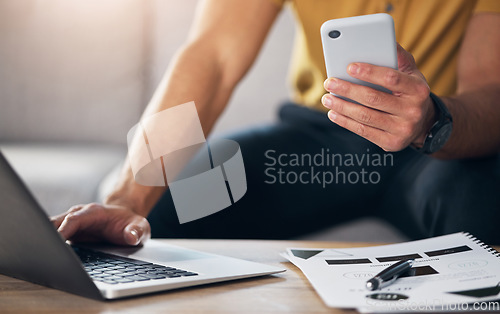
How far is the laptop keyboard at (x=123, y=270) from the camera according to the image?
50 cm

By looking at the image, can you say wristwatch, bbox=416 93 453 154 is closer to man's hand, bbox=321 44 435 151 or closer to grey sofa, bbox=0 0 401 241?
man's hand, bbox=321 44 435 151

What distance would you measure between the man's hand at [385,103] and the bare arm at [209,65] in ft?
1.15

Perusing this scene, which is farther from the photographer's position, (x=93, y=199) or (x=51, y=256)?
(x=93, y=199)

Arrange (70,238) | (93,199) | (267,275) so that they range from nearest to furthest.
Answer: (267,275)
(70,238)
(93,199)

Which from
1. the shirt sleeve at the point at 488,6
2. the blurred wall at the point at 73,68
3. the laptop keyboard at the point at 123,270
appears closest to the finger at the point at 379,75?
the laptop keyboard at the point at 123,270

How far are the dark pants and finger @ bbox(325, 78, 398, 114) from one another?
36cm

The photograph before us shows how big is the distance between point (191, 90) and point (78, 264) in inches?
23.9

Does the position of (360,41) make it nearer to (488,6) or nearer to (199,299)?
(199,299)

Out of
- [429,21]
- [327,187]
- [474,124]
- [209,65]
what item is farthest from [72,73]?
A: [474,124]

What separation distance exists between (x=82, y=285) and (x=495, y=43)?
866 millimetres

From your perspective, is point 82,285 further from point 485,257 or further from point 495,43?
point 495,43

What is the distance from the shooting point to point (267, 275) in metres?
0.56

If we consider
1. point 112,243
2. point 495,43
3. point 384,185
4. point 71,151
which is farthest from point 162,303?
point 71,151

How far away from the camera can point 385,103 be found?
646 millimetres
